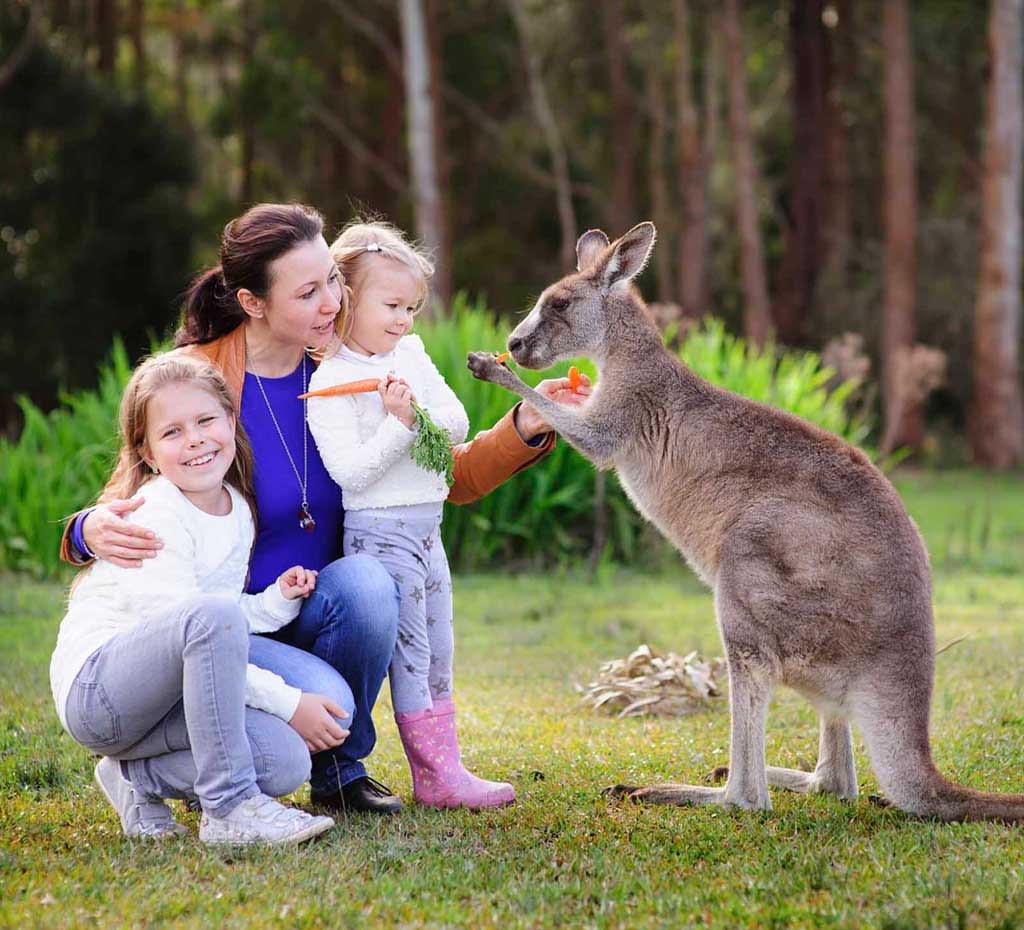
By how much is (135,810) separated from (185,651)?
1.88 ft

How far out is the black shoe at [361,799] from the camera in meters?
4.07

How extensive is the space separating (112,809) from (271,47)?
928 inches

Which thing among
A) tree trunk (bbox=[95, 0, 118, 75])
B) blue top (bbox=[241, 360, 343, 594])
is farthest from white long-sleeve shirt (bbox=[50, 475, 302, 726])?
tree trunk (bbox=[95, 0, 118, 75])

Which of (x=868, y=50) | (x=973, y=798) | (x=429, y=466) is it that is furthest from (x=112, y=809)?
(x=868, y=50)

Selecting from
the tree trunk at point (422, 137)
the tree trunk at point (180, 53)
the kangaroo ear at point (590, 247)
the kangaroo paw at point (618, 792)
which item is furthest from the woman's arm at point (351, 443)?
the tree trunk at point (180, 53)

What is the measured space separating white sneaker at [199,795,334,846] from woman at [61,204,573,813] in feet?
0.80

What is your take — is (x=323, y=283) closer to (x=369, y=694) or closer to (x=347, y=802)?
(x=369, y=694)

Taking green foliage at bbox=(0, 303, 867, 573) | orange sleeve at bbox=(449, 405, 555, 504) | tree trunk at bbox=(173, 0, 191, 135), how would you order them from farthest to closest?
tree trunk at bbox=(173, 0, 191, 135), green foliage at bbox=(0, 303, 867, 573), orange sleeve at bbox=(449, 405, 555, 504)

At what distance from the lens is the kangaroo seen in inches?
151

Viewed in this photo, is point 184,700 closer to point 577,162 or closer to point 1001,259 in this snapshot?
point 1001,259

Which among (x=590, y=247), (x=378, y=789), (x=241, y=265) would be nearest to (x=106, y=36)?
(x=590, y=247)

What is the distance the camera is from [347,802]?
4113 mm

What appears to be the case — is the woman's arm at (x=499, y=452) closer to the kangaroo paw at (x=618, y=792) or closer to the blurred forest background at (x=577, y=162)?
the kangaroo paw at (x=618, y=792)

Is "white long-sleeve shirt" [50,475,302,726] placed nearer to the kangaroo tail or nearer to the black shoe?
the black shoe
